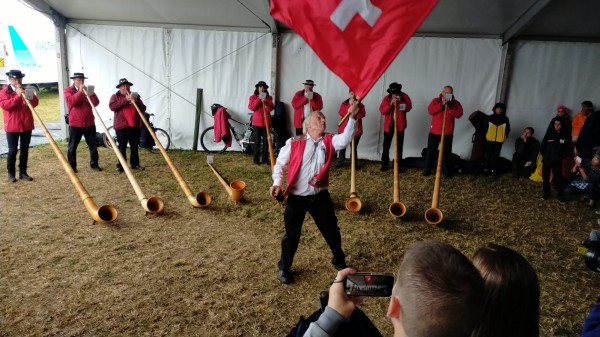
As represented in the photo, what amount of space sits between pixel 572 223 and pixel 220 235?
18.7 ft

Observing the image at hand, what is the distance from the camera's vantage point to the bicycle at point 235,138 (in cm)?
1063

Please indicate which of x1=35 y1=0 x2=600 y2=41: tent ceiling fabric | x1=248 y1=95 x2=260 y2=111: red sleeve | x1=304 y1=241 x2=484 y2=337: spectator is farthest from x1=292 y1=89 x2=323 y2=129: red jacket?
x1=304 y1=241 x2=484 y2=337: spectator

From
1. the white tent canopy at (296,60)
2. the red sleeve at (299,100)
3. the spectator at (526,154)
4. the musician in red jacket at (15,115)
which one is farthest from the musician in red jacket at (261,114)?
the spectator at (526,154)

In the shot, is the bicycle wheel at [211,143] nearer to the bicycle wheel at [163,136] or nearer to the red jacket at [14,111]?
the bicycle wheel at [163,136]

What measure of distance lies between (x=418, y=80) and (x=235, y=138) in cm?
495

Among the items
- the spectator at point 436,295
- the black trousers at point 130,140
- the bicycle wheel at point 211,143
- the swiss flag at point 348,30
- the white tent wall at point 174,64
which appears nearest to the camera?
the spectator at point 436,295

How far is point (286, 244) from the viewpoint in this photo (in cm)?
443

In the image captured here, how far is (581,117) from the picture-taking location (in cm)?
921

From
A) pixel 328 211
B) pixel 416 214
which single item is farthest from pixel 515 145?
pixel 328 211

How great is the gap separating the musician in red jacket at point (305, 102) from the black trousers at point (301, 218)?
5512mm

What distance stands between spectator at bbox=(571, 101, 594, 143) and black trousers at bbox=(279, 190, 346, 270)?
7380mm

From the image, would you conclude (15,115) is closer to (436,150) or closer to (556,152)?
(436,150)

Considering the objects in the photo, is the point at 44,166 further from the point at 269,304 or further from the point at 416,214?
the point at 416,214

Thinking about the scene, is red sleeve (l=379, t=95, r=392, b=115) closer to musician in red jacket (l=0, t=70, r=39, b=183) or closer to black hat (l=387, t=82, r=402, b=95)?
black hat (l=387, t=82, r=402, b=95)
